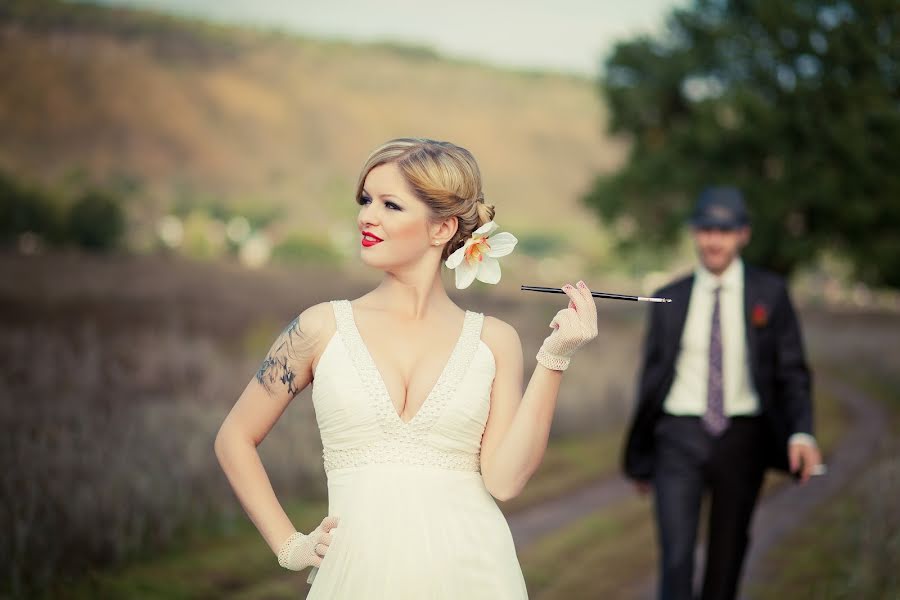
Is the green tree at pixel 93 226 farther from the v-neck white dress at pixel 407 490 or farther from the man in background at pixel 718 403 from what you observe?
the v-neck white dress at pixel 407 490

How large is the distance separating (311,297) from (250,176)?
64905 mm

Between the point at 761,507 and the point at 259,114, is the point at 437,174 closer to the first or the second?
the point at 761,507

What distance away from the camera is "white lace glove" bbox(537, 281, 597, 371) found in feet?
9.04

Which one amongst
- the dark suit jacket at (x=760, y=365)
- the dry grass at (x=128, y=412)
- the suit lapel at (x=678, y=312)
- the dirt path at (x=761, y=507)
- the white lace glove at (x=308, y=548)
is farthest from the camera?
the dirt path at (x=761, y=507)

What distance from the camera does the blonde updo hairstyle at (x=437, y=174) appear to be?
9.59 ft

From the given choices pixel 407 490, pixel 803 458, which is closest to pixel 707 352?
pixel 803 458

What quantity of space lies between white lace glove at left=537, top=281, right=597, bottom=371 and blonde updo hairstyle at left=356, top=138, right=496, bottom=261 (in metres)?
0.41

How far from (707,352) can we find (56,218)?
21759 mm

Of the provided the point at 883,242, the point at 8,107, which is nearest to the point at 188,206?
the point at 8,107

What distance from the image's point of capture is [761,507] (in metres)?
10.4

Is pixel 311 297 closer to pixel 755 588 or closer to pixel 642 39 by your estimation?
pixel 642 39

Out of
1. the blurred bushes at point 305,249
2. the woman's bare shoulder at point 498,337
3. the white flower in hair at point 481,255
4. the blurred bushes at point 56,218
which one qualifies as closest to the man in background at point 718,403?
the woman's bare shoulder at point 498,337

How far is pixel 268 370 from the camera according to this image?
293 centimetres

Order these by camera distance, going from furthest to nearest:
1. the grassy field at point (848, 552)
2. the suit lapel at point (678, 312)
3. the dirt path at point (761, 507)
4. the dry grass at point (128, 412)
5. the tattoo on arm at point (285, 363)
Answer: the dirt path at point (761, 507) → the dry grass at point (128, 412) → the grassy field at point (848, 552) → the suit lapel at point (678, 312) → the tattoo on arm at point (285, 363)
